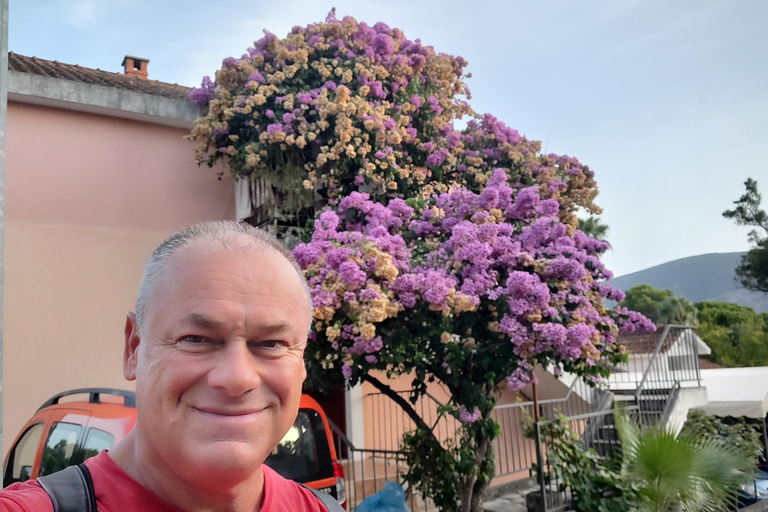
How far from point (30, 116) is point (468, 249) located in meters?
5.93

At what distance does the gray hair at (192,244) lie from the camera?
44.8 inches

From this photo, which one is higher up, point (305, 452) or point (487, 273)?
point (487, 273)

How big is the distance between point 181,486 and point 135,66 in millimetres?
11827

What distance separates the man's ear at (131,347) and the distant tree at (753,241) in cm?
2747

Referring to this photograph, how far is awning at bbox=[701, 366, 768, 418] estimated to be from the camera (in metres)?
10.2

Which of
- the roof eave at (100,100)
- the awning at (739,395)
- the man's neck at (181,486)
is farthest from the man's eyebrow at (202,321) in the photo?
the awning at (739,395)

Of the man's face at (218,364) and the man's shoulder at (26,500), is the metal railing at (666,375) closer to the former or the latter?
the man's face at (218,364)

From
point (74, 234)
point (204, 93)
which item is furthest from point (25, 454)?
point (204, 93)

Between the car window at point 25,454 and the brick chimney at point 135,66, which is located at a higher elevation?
the brick chimney at point 135,66

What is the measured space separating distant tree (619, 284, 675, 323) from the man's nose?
1707 inches

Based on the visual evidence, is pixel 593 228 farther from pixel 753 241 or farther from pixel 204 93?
pixel 204 93

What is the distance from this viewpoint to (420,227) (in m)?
5.96

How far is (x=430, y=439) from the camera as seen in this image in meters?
5.95

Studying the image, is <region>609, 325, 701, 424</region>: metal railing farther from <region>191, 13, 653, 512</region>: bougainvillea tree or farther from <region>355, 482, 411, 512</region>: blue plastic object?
<region>355, 482, 411, 512</region>: blue plastic object
